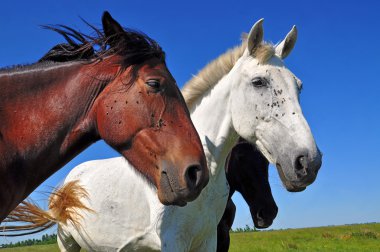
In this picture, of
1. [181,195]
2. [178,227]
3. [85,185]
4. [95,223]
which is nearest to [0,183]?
[181,195]

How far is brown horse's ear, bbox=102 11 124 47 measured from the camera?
320 centimetres

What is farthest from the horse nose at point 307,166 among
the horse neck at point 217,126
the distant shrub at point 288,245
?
the distant shrub at point 288,245

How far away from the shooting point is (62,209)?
5.98 metres

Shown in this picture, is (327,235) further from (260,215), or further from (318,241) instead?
(260,215)

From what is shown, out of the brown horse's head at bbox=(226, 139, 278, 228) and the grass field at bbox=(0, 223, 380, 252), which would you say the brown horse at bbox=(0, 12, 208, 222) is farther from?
the grass field at bbox=(0, 223, 380, 252)

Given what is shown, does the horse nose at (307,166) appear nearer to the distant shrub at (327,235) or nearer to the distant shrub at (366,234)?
the distant shrub at (366,234)

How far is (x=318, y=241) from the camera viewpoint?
21.9 meters

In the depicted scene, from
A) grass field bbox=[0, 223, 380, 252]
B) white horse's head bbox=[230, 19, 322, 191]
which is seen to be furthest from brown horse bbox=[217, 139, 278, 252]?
grass field bbox=[0, 223, 380, 252]

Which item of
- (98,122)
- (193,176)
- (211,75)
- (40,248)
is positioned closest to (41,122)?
(98,122)

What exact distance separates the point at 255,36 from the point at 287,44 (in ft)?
1.55

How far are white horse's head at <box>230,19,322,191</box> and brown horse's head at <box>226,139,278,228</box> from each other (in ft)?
4.31

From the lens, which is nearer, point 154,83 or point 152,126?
point 152,126

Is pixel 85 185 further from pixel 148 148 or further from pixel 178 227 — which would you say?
pixel 148 148

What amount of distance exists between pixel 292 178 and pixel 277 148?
0.36 meters
